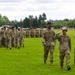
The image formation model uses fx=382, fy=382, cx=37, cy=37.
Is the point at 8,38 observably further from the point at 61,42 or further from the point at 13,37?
the point at 61,42

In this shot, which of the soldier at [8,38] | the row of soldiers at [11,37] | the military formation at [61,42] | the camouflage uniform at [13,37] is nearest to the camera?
the military formation at [61,42]

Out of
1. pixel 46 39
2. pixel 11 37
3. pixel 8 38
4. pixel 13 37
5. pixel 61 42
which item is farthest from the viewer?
pixel 8 38

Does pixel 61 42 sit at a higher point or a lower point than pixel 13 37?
higher

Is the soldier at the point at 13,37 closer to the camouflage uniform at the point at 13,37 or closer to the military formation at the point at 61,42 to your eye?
the camouflage uniform at the point at 13,37

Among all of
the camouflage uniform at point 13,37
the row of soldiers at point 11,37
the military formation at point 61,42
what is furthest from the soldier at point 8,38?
the military formation at point 61,42

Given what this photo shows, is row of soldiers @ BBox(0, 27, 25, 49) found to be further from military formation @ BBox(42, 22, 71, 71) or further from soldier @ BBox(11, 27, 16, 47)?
military formation @ BBox(42, 22, 71, 71)

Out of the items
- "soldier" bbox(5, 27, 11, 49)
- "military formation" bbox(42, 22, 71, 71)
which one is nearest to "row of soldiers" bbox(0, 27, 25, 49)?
"soldier" bbox(5, 27, 11, 49)

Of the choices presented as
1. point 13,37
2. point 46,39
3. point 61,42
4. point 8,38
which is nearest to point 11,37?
point 13,37

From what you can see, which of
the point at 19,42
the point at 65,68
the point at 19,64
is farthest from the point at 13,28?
the point at 65,68

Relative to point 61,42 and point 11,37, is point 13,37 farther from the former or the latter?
point 61,42

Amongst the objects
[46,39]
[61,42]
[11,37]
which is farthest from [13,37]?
[61,42]

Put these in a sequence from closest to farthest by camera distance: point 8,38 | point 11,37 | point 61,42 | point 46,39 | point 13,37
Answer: point 61,42
point 46,39
point 11,37
point 13,37
point 8,38

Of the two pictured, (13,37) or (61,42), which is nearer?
(61,42)

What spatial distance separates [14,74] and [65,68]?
301 centimetres
